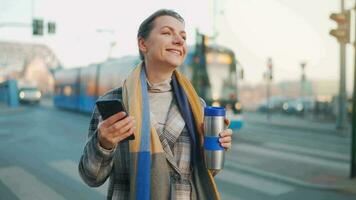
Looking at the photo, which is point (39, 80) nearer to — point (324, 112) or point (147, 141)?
point (324, 112)

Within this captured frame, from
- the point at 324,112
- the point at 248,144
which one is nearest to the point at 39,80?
the point at 324,112

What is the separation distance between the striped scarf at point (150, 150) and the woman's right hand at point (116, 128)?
0.19m

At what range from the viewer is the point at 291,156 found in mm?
9836

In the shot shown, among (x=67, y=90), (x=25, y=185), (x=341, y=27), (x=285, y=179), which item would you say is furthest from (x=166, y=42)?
(x=67, y=90)

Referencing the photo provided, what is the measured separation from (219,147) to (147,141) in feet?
1.28

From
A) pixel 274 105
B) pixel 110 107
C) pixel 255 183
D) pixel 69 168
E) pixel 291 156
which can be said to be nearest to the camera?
pixel 110 107

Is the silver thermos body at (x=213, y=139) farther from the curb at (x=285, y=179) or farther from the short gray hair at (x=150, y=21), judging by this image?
the curb at (x=285, y=179)

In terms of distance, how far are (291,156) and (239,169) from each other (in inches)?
93.9

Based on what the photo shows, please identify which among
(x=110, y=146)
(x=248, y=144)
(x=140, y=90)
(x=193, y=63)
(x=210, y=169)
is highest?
(x=193, y=63)

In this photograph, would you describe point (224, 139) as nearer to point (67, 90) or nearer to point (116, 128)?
point (116, 128)

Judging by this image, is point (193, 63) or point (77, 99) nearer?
point (193, 63)

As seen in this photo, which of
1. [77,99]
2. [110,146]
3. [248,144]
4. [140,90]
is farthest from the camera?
[77,99]

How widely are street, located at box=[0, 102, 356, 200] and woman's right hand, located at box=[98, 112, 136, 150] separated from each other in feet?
14.9

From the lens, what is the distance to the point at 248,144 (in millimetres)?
11836
